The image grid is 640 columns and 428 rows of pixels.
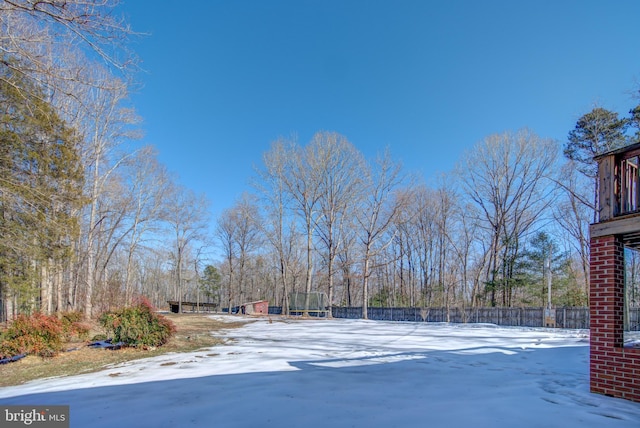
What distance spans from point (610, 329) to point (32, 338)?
10749mm

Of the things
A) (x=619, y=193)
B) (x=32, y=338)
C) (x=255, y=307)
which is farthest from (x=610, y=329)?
(x=255, y=307)

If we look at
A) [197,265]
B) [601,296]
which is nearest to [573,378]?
[601,296]

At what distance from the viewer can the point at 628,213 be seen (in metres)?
5.00

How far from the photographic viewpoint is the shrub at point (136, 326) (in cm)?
934

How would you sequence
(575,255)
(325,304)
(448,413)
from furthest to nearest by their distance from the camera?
(325,304) → (575,255) → (448,413)

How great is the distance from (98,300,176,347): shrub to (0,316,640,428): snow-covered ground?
4.92 ft

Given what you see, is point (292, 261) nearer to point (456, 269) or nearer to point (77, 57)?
point (456, 269)

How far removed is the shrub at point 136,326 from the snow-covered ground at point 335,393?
1499 millimetres

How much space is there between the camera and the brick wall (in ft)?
15.6

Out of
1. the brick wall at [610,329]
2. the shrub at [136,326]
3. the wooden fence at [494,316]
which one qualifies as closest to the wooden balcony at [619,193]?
the brick wall at [610,329]

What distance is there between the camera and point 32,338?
822 centimetres

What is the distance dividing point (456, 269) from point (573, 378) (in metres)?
28.6

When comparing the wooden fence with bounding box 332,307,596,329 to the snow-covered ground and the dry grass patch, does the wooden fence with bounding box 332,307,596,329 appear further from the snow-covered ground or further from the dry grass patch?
the dry grass patch

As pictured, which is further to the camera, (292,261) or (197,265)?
(197,265)
